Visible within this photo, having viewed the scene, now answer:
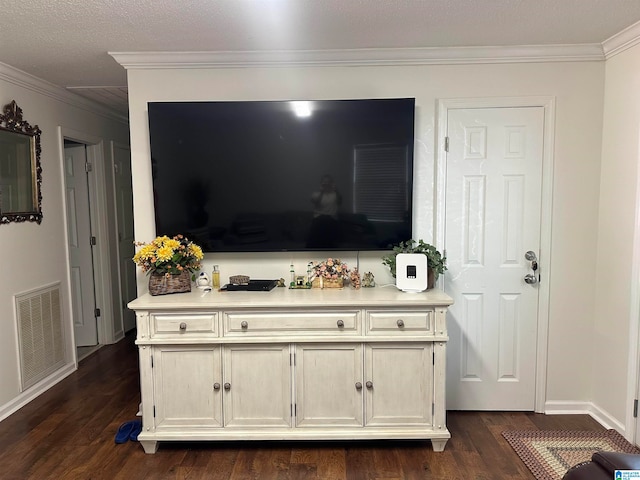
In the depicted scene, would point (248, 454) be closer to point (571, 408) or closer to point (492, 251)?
point (492, 251)

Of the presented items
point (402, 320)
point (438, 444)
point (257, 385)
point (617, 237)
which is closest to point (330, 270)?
point (402, 320)

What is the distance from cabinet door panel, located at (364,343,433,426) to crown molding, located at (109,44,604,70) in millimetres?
1752

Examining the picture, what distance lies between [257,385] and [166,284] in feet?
2.64

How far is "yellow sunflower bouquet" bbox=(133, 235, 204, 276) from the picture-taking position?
8.51ft

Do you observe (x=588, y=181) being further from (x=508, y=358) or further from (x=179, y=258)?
(x=179, y=258)

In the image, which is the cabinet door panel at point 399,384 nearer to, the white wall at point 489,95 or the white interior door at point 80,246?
the white wall at point 489,95

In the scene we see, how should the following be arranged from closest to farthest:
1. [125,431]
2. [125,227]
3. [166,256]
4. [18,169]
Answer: [166,256] → [125,431] → [18,169] → [125,227]

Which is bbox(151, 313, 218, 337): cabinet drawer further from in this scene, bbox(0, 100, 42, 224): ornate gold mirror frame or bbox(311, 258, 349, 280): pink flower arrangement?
bbox(0, 100, 42, 224): ornate gold mirror frame

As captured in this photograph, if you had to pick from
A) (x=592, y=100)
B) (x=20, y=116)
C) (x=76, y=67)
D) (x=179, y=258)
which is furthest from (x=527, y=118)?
(x=20, y=116)

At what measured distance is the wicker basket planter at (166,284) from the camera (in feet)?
8.64

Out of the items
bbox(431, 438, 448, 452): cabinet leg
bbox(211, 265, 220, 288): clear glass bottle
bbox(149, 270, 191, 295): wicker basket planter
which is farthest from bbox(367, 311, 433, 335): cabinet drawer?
bbox(149, 270, 191, 295): wicker basket planter

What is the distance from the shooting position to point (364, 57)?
2.78 m

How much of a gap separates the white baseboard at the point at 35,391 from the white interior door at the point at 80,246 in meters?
0.66

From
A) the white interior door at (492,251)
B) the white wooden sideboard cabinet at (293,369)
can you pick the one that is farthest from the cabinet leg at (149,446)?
the white interior door at (492,251)
